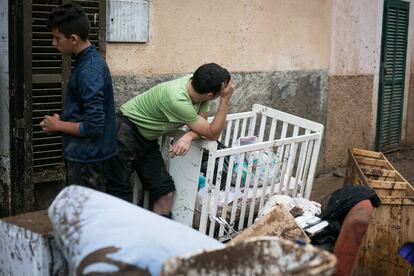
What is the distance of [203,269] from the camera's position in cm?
227

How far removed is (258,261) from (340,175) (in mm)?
5399

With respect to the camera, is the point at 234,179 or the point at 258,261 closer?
the point at 258,261

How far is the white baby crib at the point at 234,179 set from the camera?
4.24 metres

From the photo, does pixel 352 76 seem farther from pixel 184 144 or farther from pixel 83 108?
pixel 83 108

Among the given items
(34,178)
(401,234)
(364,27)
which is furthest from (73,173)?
(364,27)

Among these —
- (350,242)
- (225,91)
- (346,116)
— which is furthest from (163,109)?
(346,116)

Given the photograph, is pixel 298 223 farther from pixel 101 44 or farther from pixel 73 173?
pixel 101 44

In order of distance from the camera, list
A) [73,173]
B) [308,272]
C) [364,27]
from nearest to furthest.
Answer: [308,272] → [73,173] → [364,27]

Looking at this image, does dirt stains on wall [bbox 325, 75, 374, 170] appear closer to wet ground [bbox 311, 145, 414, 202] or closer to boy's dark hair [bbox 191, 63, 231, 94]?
wet ground [bbox 311, 145, 414, 202]

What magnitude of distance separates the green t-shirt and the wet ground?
2768 millimetres

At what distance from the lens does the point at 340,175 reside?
296 inches

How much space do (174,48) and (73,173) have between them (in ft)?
6.69

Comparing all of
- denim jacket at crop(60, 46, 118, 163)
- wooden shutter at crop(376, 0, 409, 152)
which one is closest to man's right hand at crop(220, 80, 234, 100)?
denim jacket at crop(60, 46, 118, 163)

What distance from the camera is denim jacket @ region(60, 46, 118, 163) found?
346 cm
